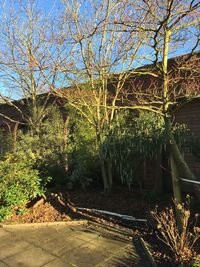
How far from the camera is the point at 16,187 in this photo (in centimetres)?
610

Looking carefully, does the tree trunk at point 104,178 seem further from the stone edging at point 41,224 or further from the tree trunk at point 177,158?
the tree trunk at point 177,158

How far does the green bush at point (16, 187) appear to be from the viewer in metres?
5.86

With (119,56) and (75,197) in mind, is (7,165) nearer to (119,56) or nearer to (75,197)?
(75,197)

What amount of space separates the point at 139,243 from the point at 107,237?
21.7 inches

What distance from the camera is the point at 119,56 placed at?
22.4ft

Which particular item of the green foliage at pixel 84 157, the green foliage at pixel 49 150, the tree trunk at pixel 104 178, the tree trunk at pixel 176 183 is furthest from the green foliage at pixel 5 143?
the tree trunk at pixel 176 183

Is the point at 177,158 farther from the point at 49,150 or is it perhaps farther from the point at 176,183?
the point at 49,150

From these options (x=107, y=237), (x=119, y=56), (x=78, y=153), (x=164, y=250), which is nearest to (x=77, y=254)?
(x=107, y=237)

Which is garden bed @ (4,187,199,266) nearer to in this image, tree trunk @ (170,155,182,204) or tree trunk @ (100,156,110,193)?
tree trunk @ (100,156,110,193)

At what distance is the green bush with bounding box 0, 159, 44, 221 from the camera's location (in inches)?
231

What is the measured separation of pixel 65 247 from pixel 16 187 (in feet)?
6.93

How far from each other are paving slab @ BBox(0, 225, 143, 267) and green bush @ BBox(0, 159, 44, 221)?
673mm

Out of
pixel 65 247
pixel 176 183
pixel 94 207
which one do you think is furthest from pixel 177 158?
pixel 94 207

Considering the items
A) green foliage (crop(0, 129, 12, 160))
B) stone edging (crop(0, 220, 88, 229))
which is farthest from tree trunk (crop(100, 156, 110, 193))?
green foliage (crop(0, 129, 12, 160))
